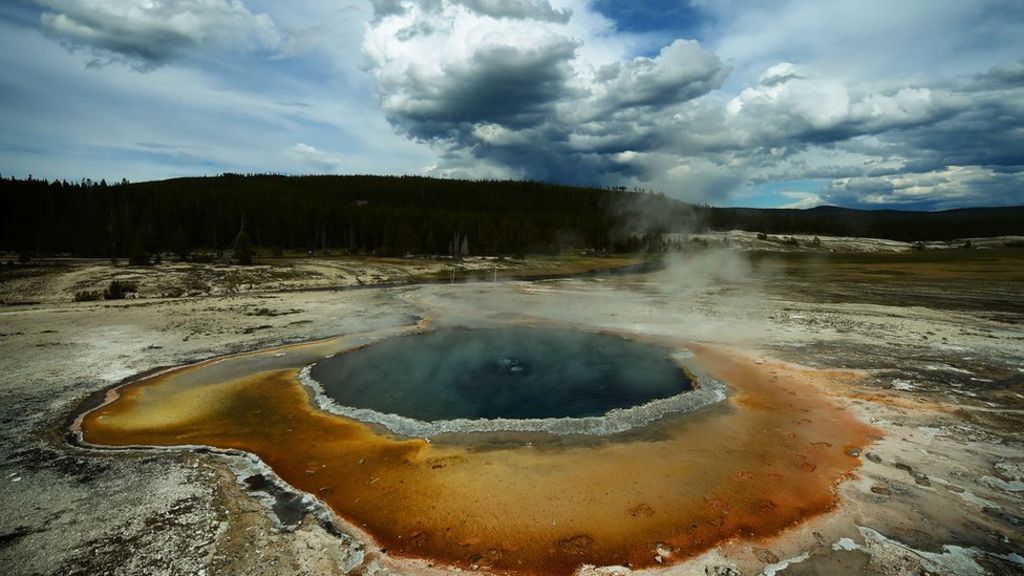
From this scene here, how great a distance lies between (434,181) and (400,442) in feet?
449

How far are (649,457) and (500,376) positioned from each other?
6359mm

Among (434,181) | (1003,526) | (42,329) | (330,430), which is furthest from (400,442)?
(434,181)

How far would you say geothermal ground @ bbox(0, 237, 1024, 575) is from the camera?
20.4 feet

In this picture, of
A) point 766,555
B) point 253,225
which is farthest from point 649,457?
point 253,225

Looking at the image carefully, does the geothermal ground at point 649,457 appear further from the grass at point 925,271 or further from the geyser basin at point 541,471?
the grass at point 925,271

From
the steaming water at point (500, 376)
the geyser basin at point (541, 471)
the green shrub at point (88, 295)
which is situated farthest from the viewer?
the green shrub at point (88, 295)

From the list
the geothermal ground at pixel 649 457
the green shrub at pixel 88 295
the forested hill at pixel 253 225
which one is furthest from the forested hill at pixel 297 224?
the geothermal ground at pixel 649 457

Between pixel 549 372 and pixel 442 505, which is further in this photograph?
pixel 549 372

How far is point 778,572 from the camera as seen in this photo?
5934mm

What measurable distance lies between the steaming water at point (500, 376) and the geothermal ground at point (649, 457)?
1.96 meters

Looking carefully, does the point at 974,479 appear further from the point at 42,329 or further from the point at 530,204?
the point at 530,204

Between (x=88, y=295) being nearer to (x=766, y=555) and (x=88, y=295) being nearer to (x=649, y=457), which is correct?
(x=649, y=457)

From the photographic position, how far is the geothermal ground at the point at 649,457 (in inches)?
245

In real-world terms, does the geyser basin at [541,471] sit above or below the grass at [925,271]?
below
